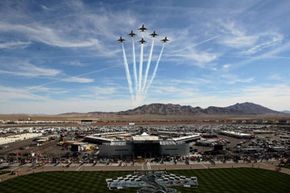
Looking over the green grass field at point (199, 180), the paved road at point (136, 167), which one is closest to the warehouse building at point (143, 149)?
the paved road at point (136, 167)

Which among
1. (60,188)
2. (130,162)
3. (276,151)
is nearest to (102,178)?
(60,188)

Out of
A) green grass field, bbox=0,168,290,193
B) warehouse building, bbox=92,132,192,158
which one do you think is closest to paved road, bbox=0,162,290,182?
green grass field, bbox=0,168,290,193

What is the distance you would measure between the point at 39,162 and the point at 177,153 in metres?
43.6

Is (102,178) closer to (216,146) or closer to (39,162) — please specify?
(39,162)

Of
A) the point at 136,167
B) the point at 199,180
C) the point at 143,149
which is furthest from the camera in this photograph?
the point at 143,149

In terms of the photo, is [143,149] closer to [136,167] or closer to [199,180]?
[136,167]

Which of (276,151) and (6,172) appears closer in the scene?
(6,172)

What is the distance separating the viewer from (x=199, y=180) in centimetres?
7700

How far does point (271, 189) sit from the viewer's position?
6981cm

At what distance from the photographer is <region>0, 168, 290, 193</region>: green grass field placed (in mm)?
69750

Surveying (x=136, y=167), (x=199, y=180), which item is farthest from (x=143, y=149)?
(x=199, y=180)

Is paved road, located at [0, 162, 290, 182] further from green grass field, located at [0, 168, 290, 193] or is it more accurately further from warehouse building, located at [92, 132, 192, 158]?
warehouse building, located at [92, 132, 192, 158]

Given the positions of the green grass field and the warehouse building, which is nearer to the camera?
the green grass field

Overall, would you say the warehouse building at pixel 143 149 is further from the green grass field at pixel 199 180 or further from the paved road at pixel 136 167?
the green grass field at pixel 199 180
